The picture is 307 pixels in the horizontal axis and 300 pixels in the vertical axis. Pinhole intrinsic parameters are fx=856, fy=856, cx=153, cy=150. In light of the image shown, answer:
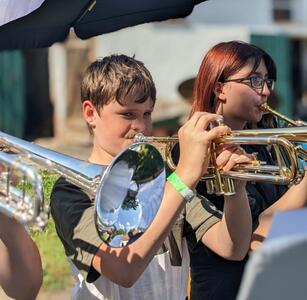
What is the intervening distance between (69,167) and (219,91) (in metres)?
0.75

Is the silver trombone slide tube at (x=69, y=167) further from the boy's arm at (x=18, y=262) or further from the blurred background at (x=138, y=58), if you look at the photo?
the blurred background at (x=138, y=58)

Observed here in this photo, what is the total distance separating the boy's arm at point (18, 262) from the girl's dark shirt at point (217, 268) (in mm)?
487

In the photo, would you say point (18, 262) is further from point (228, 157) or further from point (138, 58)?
point (138, 58)

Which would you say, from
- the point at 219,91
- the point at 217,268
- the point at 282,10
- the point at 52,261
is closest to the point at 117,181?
the point at 217,268

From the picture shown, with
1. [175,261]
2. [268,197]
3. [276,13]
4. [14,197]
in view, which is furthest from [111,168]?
[276,13]

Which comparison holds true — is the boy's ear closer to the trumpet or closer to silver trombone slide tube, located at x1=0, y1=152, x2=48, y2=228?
the trumpet

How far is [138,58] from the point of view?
970 centimetres

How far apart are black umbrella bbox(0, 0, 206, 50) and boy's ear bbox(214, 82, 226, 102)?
0.61m

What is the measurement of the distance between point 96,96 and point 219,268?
0.64m

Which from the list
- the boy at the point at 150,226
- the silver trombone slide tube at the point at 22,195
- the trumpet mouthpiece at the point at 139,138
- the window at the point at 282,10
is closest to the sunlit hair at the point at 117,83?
the boy at the point at 150,226

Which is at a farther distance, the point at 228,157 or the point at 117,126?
the point at 117,126

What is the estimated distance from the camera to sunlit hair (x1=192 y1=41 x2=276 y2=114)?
2.75 meters

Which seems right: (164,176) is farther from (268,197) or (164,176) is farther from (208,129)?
(268,197)

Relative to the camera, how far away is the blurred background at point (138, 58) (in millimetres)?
9977
